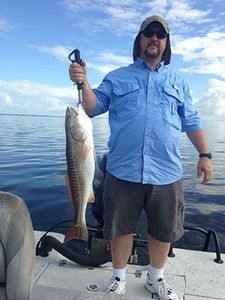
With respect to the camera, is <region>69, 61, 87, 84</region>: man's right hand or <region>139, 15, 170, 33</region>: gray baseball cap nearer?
<region>69, 61, 87, 84</region>: man's right hand

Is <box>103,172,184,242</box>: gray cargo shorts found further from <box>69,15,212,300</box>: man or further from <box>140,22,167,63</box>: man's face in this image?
<box>140,22,167,63</box>: man's face

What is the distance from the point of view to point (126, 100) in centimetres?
332

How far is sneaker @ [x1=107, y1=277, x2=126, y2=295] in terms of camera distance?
338 centimetres

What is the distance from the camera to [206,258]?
4.27 metres

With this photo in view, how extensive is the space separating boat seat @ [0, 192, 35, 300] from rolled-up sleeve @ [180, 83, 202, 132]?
2.02 m

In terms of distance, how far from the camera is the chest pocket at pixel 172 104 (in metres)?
3.33

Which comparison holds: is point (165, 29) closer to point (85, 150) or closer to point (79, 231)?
point (85, 150)

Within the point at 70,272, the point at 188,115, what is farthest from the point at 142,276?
the point at 188,115

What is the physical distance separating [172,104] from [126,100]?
1.55ft

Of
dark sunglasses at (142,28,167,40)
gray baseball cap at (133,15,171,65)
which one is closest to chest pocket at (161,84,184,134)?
gray baseball cap at (133,15,171,65)

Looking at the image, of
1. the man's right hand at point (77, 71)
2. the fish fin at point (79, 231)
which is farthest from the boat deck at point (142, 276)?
the man's right hand at point (77, 71)

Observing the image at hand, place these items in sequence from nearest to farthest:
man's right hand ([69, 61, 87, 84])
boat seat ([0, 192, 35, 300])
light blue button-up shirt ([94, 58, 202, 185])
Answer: boat seat ([0, 192, 35, 300]) < man's right hand ([69, 61, 87, 84]) < light blue button-up shirt ([94, 58, 202, 185])

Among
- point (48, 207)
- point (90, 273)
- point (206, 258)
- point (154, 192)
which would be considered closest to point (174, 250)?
point (206, 258)

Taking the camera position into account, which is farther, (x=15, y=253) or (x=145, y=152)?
(x=145, y=152)
